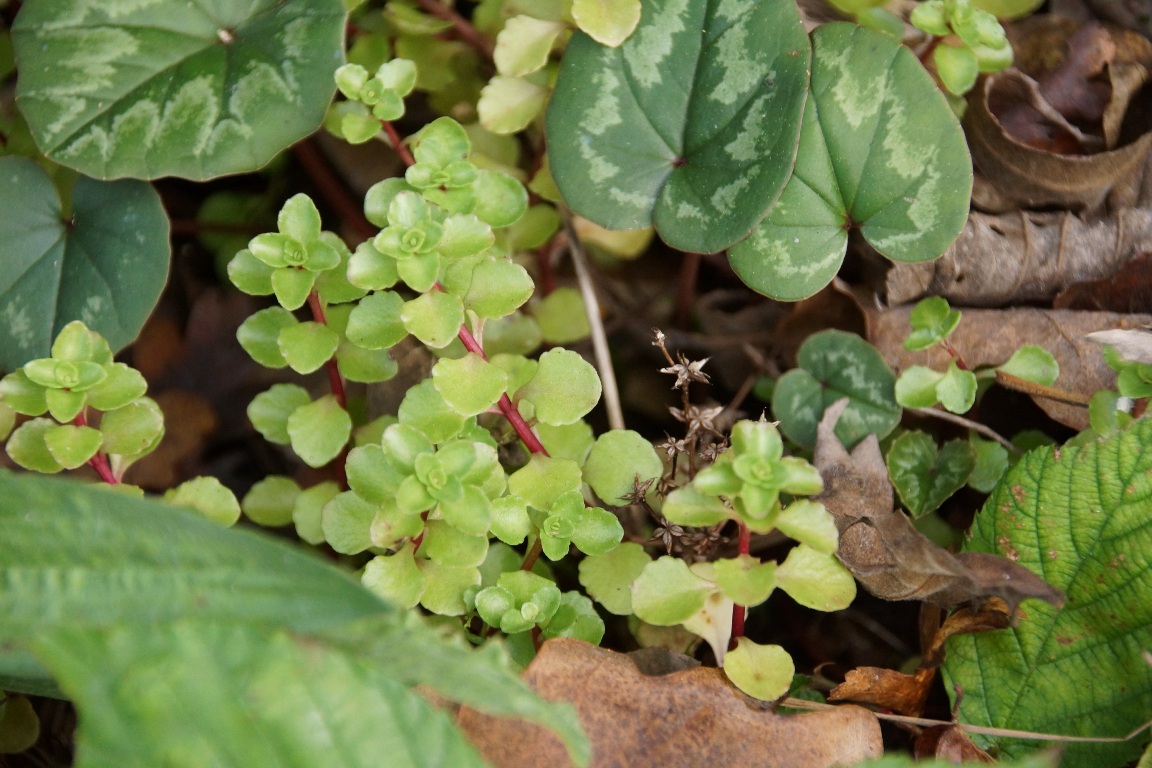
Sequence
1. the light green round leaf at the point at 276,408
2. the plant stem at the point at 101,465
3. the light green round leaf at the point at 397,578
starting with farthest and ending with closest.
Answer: the light green round leaf at the point at 276,408 → the plant stem at the point at 101,465 → the light green round leaf at the point at 397,578

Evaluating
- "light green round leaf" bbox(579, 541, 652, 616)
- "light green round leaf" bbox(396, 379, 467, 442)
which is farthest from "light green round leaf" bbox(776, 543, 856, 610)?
"light green round leaf" bbox(396, 379, 467, 442)

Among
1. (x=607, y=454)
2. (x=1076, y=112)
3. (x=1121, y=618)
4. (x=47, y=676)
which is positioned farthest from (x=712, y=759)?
(x=1076, y=112)

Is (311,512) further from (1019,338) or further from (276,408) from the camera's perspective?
(1019,338)

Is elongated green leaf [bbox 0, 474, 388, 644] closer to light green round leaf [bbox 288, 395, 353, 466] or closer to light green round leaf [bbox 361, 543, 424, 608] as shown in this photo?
light green round leaf [bbox 361, 543, 424, 608]

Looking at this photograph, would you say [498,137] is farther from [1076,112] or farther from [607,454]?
[1076,112]

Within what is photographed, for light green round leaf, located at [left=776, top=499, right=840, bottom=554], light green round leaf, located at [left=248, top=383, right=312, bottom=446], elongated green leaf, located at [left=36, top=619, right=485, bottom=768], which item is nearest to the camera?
elongated green leaf, located at [left=36, top=619, right=485, bottom=768]

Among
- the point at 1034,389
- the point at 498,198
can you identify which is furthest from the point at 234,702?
the point at 1034,389

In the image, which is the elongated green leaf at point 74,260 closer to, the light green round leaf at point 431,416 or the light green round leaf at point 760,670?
the light green round leaf at point 431,416

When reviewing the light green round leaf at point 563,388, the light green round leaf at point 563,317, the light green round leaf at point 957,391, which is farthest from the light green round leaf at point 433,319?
the light green round leaf at point 957,391
